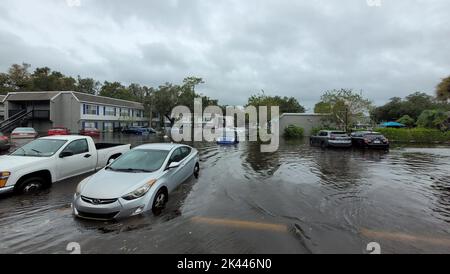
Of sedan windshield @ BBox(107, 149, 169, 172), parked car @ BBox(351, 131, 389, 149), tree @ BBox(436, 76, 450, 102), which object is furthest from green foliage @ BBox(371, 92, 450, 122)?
sedan windshield @ BBox(107, 149, 169, 172)

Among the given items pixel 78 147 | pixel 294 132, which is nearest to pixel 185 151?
pixel 78 147

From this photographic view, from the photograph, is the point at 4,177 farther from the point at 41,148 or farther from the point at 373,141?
the point at 373,141

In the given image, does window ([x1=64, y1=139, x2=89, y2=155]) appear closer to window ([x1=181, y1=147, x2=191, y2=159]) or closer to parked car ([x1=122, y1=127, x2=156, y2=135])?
window ([x1=181, y1=147, x2=191, y2=159])

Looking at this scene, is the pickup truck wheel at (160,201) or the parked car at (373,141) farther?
the parked car at (373,141)

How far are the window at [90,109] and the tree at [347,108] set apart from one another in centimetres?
3522

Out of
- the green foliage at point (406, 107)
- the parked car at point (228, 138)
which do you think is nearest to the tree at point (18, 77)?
the parked car at point (228, 138)

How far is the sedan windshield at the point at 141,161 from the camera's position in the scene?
6.20 meters

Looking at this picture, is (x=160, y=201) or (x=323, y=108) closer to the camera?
(x=160, y=201)

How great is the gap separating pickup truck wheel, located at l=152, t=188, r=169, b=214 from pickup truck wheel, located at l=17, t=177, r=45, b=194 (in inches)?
142

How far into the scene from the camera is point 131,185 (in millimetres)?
5258

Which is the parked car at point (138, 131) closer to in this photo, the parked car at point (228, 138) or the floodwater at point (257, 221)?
the parked car at point (228, 138)

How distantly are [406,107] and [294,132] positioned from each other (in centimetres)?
3896
